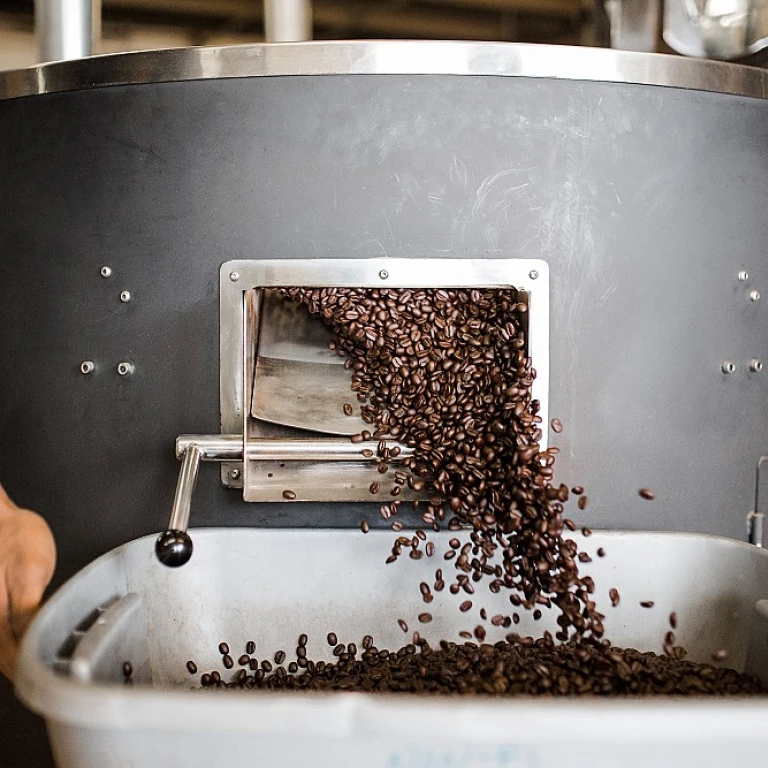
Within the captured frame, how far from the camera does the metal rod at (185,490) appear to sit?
1181 millimetres

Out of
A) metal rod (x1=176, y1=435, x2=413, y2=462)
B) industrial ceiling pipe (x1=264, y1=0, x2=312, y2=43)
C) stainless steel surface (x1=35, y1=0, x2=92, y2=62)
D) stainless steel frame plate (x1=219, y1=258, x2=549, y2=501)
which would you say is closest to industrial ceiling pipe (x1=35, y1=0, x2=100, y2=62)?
stainless steel surface (x1=35, y1=0, x2=92, y2=62)

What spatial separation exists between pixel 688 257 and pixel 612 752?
0.93 m

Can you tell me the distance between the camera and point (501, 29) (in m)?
4.80

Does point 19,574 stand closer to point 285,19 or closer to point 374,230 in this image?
point 374,230

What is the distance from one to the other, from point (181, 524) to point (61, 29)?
3.38 feet

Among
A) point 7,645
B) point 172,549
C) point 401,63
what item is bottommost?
point 7,645

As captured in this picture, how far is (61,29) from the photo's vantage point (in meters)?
1.60

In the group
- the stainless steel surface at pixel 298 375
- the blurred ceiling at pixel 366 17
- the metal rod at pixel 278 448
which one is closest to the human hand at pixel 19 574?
the metal rod at pixel 278 448

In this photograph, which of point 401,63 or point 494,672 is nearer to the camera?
point 494,672

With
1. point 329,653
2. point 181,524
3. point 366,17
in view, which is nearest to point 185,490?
point 181,524

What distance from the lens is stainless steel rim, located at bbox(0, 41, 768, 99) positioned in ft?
4.52

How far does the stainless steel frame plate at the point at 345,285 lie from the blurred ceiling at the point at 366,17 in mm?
3293

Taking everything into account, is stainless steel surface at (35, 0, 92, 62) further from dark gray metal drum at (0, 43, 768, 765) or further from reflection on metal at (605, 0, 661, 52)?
reflection on metal at (605, 0, 661, 52)

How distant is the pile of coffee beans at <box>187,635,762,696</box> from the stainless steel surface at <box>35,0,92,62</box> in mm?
1163
